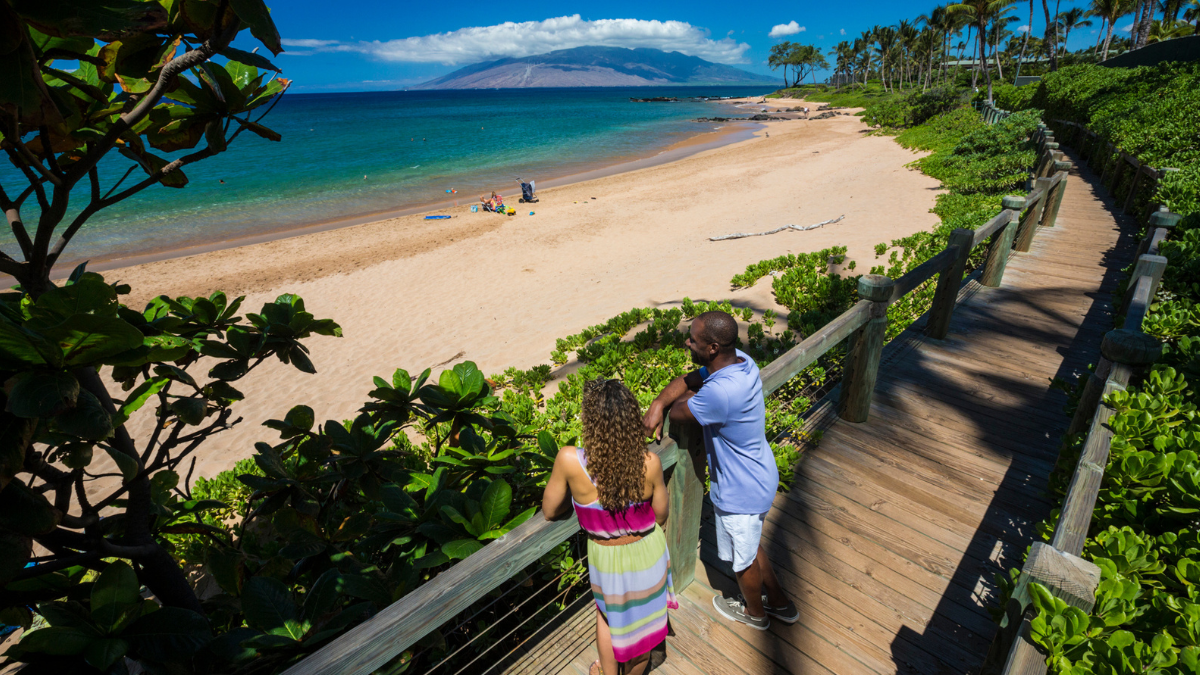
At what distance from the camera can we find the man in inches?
97.0

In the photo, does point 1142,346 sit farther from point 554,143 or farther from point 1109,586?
point 554,143

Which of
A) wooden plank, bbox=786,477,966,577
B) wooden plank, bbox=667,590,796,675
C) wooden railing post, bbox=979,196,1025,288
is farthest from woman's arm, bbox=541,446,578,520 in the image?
wooden railing post, bbox=979,196,1025,288

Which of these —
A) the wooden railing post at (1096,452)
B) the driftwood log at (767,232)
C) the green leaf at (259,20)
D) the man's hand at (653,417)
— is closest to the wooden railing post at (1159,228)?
the wooden railing post at (1096,452)

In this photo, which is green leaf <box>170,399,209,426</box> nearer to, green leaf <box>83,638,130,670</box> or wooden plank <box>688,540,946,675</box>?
green leaf <box>83,638,130,670</box>

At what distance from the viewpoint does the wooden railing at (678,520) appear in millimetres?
1542

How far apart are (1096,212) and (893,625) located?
1112 cm

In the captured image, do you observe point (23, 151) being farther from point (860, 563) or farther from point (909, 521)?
point (909, 521)

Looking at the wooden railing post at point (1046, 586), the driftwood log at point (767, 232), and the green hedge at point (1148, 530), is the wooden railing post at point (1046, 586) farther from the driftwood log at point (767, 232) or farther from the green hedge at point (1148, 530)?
the driftwood log at point (767, 232)

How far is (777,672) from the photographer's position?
2.63 metres

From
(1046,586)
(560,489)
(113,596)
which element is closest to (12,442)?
(113,596)

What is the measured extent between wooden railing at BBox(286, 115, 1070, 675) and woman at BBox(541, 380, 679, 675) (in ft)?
0.45

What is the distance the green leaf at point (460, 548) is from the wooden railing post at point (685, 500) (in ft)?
3.18

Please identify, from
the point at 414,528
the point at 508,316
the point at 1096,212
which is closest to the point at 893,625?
the point at 414,528

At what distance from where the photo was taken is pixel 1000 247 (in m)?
6.71
